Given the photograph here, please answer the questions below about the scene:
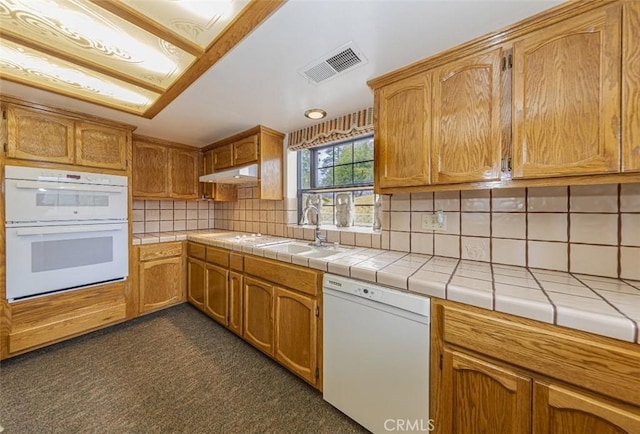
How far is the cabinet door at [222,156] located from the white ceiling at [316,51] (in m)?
0.55

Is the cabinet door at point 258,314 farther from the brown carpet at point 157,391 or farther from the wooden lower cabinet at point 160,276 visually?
the wooden lower cabinet at point 160,276

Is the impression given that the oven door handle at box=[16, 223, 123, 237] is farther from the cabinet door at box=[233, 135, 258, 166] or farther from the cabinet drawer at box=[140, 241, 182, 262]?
the cabinet door at box=[233, 135, 258, 166]

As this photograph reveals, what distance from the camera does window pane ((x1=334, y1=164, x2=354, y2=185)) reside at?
7.41 ft

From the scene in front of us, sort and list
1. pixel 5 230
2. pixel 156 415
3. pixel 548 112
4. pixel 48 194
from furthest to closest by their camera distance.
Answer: pixel 48 194 < pixel 5 230 < pixel 156 415 < pixel 548 112

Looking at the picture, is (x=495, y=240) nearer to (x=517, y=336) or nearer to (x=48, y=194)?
(x=517, y=336)

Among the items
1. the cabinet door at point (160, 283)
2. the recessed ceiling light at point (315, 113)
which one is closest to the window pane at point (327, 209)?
the recessed ceiling light at point (315, 113)

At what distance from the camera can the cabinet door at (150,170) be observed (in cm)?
266

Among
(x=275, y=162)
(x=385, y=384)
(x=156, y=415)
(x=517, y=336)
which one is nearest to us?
(x=517, y=336)

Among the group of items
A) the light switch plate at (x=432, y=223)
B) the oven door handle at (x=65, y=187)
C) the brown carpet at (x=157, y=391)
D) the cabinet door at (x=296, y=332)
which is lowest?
the brown carpet at (x=157, y=391)

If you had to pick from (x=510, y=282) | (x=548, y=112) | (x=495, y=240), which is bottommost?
(x=510, y=282)

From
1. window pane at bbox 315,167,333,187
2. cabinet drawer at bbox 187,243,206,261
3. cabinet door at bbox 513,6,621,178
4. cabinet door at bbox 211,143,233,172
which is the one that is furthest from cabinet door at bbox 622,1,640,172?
cabinet drawer at bbox 187,243,206,261

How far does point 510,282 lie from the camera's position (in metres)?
1.07

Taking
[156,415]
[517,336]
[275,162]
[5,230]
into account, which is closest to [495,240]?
[517,336]

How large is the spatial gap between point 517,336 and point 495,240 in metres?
0.68
